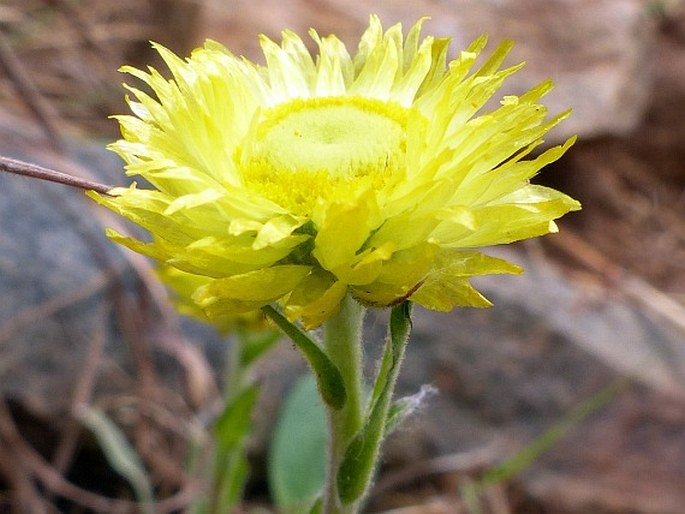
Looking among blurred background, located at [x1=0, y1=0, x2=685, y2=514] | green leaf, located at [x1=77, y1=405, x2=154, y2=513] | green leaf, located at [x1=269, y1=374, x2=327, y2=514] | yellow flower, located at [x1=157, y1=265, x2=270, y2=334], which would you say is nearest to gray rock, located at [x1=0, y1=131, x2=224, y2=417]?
blurred background, located at [x1=0, y1=0, x2=685, y2=514]

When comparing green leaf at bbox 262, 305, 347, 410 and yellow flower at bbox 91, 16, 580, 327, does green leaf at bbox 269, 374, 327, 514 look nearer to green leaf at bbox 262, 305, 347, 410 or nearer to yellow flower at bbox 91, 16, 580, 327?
green leaf at bbox 262, 305, 347, 410

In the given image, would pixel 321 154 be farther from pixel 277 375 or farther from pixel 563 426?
pixel 563 426

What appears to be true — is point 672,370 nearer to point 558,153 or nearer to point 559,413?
point 559,413

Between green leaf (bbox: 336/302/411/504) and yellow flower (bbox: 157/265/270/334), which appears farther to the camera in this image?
yellow flower (bbox: 157/265/270/334)

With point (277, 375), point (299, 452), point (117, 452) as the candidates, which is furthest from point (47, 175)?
point (277, 375)

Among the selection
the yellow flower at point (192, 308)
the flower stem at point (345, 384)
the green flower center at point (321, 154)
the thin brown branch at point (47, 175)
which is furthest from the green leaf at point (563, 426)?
the thin brown branch at point (47, 175)

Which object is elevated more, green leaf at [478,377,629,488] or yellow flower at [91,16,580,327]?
yellow flower at [91,16,580,327]
